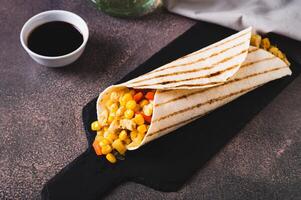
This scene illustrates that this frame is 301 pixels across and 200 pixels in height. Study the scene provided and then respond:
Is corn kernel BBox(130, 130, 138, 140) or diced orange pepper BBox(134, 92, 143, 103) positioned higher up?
diced orange pepper BBox(134, 92, 143, 103)

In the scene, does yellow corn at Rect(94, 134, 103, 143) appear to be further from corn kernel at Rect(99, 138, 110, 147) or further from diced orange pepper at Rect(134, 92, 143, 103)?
diced orange pepper at Rect(134, 92, 143, 103)

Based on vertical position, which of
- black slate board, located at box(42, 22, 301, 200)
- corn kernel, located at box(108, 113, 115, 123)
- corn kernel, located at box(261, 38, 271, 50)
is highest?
corn kernel, located at box(261, 38, 271, 50)

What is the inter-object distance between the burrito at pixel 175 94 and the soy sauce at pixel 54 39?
363 mm

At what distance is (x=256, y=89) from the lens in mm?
2098

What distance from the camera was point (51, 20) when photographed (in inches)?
84.2

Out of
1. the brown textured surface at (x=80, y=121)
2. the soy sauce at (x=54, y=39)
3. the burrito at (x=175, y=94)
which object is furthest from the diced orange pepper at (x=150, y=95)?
the soy sauce at (x=54, y=39)

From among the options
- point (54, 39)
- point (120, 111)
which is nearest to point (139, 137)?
point (120, 111)

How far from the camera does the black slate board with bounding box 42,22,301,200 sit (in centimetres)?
177

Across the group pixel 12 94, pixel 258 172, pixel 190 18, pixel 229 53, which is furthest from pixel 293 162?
→ pixel 12 94

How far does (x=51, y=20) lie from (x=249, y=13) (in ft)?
3.48

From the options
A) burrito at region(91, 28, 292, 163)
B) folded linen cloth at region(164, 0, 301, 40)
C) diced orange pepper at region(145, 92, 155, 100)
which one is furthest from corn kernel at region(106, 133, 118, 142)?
folded linen cloth at region(164, 0, 301, 40)

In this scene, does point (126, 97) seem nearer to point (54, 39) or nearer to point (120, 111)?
point (120, 111)

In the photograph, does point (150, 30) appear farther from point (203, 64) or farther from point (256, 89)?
point (256, 89)

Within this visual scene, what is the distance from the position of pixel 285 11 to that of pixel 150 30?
739mm
